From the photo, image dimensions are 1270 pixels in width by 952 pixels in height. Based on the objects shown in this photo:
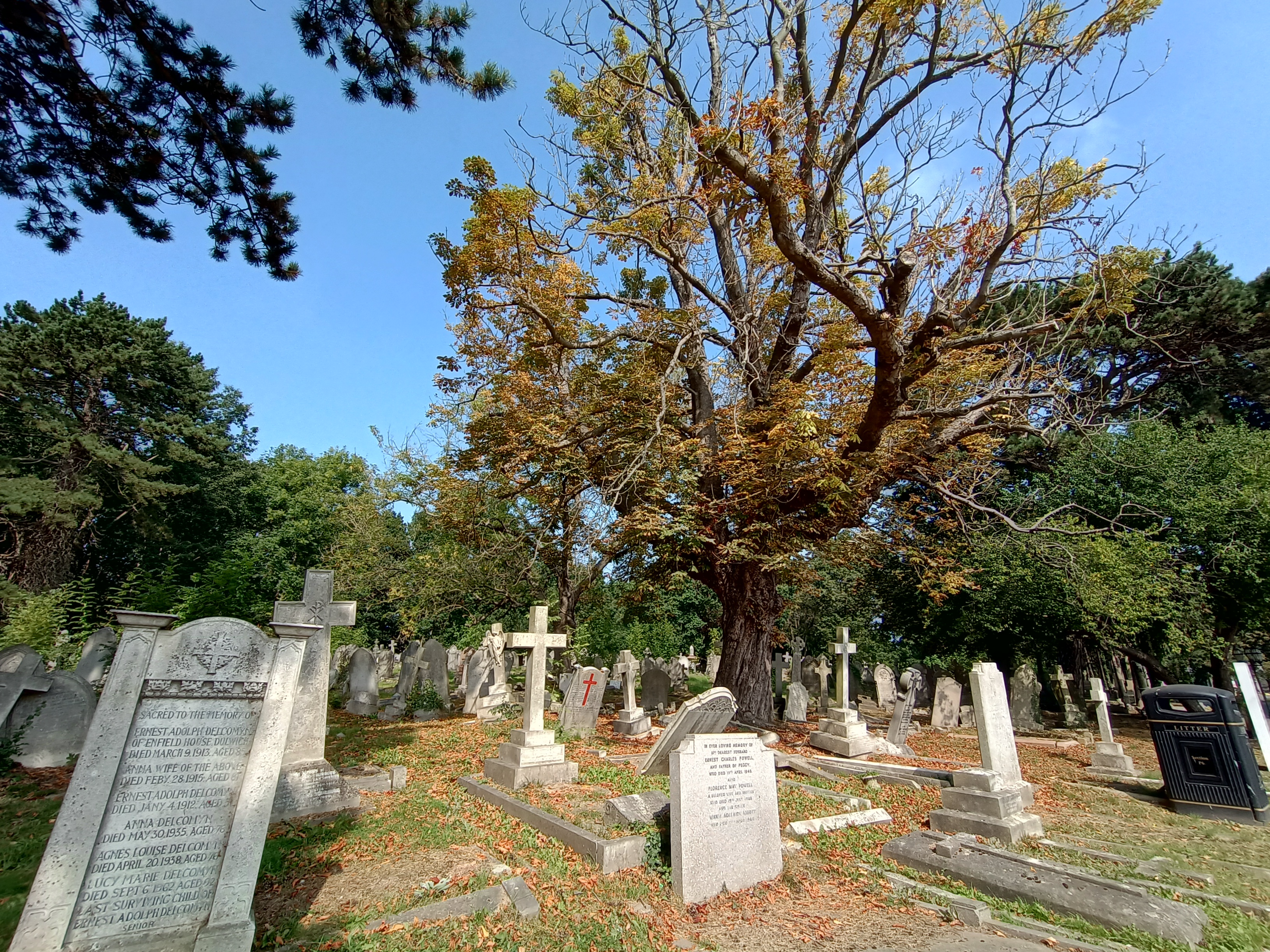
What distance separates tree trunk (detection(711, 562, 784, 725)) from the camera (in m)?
11.5

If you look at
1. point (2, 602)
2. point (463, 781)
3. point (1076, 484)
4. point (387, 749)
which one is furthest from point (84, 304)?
point (1076, 484)

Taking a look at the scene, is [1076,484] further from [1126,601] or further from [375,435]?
[375,435]

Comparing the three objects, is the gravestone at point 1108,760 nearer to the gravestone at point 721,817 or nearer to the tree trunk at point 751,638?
the tree trunk at point 751,638

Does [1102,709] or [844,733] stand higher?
[1102,709]

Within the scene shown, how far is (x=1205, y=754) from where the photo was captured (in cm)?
732

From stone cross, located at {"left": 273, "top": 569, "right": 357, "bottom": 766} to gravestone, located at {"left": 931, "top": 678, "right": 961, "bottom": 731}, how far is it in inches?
567

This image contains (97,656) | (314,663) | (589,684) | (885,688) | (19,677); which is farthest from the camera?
(885,688)

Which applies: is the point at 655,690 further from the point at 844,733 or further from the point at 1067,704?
the point at 1067,704

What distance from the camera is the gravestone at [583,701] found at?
448 inches

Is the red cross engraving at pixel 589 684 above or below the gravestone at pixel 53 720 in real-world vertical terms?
above

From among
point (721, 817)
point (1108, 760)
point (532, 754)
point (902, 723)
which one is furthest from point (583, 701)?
point (1108, 760)

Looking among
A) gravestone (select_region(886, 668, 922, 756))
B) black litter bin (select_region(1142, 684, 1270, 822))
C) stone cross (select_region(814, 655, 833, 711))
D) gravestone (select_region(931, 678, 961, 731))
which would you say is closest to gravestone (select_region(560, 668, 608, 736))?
gravestone (select_region(886, 668, 922, 756))

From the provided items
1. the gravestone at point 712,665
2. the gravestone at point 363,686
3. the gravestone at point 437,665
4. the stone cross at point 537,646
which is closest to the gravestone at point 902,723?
the stone cross at point 537,646

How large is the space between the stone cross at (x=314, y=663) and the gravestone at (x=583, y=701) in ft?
16.1
